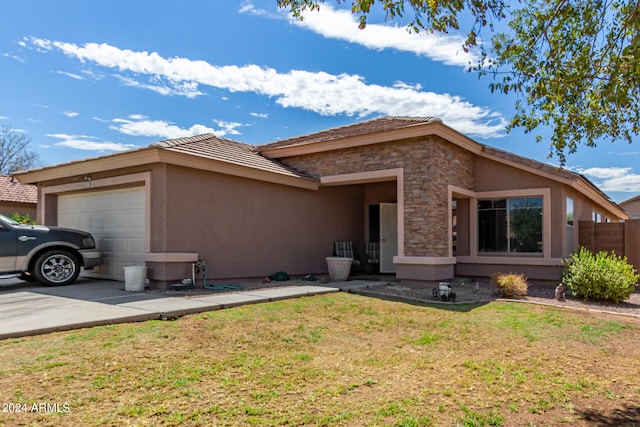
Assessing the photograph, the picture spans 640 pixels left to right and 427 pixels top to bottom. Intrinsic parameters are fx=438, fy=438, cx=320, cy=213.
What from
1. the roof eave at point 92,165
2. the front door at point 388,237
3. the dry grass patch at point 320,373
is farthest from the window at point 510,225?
the roof eave at point 92,165

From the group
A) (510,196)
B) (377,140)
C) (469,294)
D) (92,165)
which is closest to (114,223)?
(92,165)

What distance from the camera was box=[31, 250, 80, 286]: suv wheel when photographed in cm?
944

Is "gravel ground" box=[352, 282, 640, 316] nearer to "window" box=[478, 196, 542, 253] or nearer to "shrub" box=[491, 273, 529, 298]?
"shrub" box=[491, 273, 529, 298]

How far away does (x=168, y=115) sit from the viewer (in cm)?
1794

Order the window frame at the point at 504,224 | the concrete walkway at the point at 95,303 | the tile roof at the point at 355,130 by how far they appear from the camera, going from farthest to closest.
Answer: the window frame at the point at 504,224
the tile roof at the point at 355,130
the concrete walkway at the point at 95,303

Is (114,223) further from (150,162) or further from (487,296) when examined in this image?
(487,296)

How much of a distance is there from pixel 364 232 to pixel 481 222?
3840 mm

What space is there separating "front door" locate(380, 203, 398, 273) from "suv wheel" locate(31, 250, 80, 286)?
28.5 feet

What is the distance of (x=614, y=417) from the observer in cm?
383

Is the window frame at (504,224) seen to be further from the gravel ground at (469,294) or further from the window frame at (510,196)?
the gravel ground at (469,294)

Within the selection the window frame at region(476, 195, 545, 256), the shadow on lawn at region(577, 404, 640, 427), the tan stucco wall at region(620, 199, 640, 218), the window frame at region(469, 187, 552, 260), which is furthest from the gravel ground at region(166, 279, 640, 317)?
the tan stucco wall at region(620, 199, 640, 218)

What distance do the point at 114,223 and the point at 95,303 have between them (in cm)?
393

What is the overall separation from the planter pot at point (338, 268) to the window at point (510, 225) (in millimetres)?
4096

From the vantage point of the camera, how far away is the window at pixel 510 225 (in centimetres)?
1221
